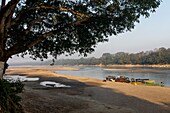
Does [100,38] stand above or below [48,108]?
above

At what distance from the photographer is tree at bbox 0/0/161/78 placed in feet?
35.7

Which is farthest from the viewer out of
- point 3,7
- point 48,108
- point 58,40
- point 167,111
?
point 167,111

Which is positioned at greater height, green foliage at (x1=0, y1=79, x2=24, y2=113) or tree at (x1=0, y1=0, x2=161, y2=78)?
tree at (x1=0, y1=0, x2=161, y2=78)

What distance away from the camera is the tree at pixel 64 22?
10867 millimetres

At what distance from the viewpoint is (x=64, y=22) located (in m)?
12.6

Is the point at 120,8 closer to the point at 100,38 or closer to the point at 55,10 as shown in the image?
the point at 100,38

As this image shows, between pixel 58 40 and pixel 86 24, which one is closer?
pixel 86 24

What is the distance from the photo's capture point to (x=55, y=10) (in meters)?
12.3

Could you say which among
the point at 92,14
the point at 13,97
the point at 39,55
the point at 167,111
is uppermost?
the point at 92,14

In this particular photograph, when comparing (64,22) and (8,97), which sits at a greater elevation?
(64,22)

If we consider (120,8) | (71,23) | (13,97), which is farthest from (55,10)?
(13,97)

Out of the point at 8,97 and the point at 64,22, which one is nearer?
the point at 8,97

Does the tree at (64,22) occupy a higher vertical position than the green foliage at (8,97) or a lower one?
higher

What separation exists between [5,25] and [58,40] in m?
3.17
